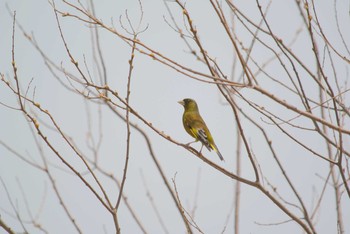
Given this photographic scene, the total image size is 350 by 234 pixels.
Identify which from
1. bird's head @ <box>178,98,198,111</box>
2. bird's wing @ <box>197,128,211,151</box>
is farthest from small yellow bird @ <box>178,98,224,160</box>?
bird's head @ <box>178,98,198,111</box>

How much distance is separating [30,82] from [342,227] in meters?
2.95

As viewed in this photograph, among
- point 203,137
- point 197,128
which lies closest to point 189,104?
point 197,128

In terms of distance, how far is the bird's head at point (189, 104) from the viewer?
7.64 metres

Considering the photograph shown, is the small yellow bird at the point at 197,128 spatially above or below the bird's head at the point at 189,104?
below

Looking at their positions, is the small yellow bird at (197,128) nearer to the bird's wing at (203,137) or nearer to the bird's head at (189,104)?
the bird's wing at (203,137)

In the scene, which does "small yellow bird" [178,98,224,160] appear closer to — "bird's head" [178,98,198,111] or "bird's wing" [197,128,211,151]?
"bird's wing" [197,128,211,151]

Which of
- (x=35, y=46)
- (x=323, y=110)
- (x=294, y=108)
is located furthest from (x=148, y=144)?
(x=294, y=108)

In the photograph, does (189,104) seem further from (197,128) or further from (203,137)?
(203,137)

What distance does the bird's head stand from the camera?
25.1 ft

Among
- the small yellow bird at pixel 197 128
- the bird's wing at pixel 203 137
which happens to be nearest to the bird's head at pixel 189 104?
the small yellow bird at pixel 197 128

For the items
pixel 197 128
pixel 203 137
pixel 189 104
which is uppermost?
pixel 189 104

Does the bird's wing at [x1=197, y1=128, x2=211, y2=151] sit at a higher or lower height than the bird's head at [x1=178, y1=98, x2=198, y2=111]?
lower

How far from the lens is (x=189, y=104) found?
769 cm

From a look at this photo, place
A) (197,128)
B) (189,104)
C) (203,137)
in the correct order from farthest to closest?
(189,104)
(197,128)
(203,137)
